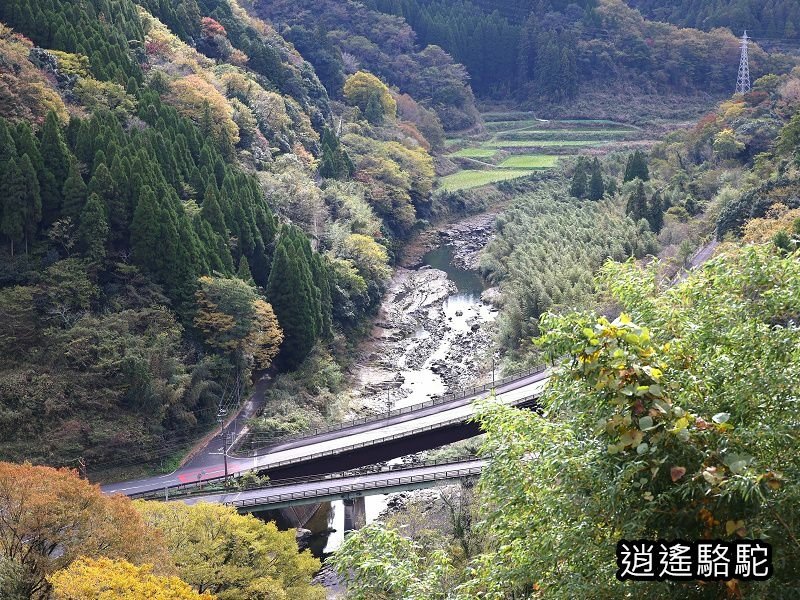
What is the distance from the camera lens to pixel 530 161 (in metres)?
113

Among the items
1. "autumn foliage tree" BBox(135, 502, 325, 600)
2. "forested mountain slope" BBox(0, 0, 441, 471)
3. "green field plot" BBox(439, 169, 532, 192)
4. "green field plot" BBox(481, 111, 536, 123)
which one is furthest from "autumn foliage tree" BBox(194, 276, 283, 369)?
"green field plot" BBox(481, 111, 536, 123)

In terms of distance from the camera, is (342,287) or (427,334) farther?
(427,334)

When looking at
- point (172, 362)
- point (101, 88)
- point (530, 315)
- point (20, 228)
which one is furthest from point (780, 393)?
point (101, 88)

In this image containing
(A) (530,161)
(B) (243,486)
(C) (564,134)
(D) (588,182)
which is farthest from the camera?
(C) (564,134)

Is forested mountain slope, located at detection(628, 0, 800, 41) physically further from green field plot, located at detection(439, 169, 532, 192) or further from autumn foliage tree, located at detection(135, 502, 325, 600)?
autumn foliage tree, located at detection(135, 502, 325, 600)

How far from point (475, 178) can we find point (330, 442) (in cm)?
6570

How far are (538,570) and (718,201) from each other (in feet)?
195

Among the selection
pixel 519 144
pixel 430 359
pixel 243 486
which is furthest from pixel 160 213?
pixel 519 144

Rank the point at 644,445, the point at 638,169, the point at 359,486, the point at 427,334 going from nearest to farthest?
the point at 644,445 → the point at 359,486 → the point at 427,334 → the point at 638,169

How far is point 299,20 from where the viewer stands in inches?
4668

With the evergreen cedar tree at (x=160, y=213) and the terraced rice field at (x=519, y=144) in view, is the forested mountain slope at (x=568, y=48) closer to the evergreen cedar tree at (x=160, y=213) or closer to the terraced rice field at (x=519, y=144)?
the terraced rice field at (x=519, y=144)

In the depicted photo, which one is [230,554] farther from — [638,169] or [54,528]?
[638,169]

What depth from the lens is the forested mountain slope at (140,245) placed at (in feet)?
136

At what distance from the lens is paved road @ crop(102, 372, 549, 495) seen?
41281mm
